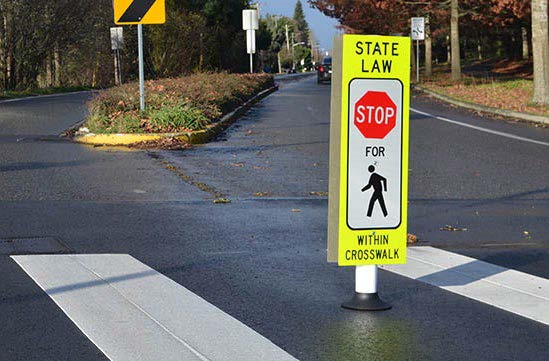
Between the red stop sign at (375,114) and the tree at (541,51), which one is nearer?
the red stop sign at (375,114)

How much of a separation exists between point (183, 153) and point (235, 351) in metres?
10.3

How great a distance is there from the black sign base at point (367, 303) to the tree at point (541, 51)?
70.4 feet

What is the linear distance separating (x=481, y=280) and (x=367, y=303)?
1.18 metres

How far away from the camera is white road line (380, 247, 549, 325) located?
5.85m

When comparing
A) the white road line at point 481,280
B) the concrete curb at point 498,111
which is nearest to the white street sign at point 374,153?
the white road line at point 481,280

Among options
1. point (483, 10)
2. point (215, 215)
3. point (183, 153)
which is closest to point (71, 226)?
point (215, 215)

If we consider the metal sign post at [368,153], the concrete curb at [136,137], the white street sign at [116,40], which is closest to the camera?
the metal sign post at [368,153]

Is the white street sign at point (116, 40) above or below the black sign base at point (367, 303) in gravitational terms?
above

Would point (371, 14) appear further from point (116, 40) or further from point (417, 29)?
point (116, 40)

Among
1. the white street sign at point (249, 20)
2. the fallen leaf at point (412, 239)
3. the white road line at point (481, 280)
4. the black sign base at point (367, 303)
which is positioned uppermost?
the white street sign at point (249, 20)

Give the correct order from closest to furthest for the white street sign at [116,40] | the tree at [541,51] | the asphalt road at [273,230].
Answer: the asphalt road at [273,230] → the tree at [541,51] → the white street sign at [116,40]

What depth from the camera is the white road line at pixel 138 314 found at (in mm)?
4840

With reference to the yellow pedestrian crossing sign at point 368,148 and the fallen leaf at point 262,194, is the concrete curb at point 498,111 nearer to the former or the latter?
the fallen leaf at point 262,194

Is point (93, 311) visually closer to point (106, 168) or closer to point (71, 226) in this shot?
point (71, 226)
